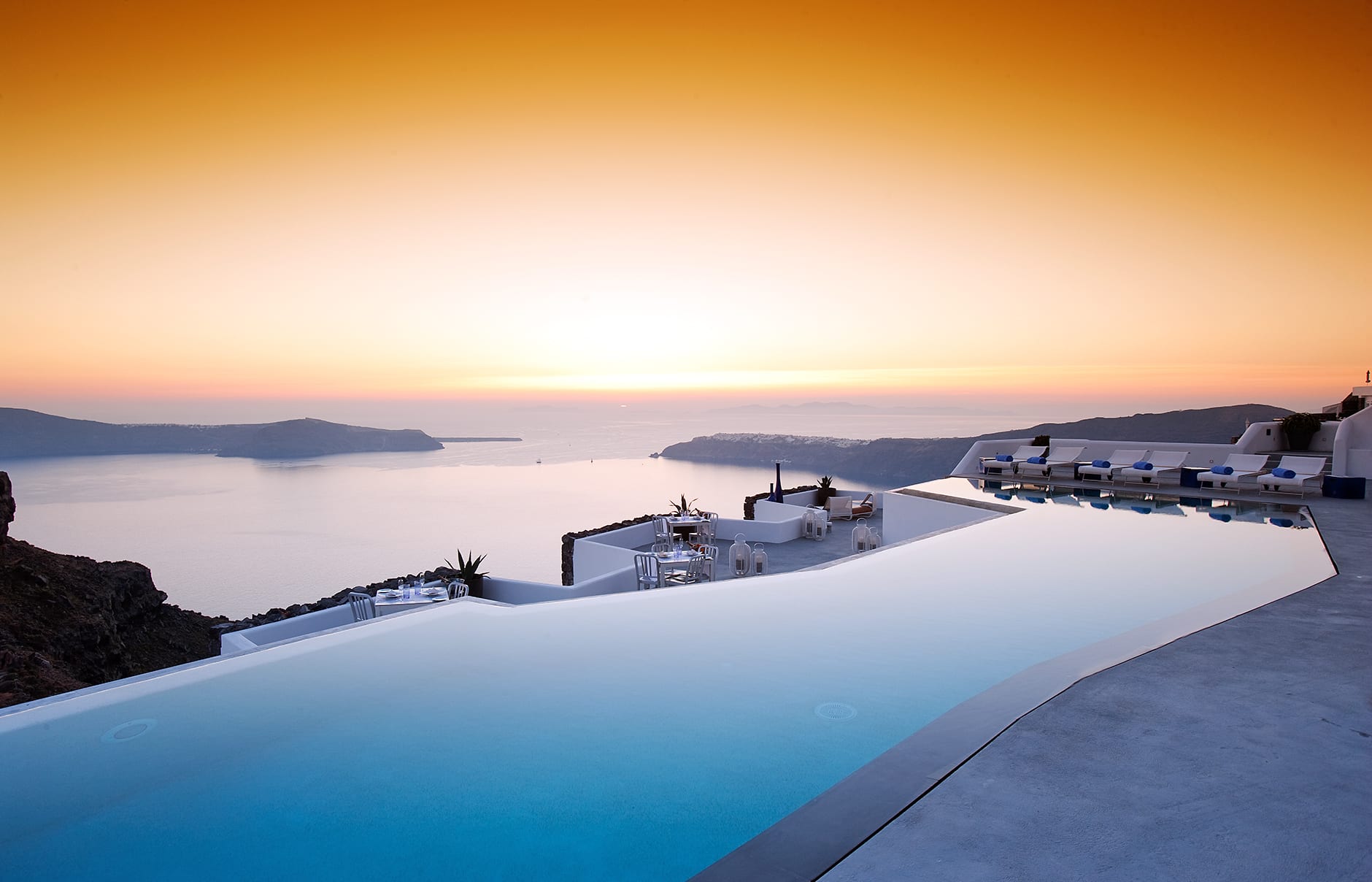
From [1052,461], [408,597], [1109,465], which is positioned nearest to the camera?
[408,597]

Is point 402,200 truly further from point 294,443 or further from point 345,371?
point 294,443

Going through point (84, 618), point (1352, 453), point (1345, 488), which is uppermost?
point (1352, 453)

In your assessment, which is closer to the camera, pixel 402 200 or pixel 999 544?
pixel 999 544

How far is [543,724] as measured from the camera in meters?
3.68

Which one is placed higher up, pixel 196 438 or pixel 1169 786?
pixel 1169 786

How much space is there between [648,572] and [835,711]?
6.69m

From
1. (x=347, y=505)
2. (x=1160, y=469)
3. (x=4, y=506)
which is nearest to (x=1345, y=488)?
(x=1160, y=469)

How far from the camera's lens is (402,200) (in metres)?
14.7

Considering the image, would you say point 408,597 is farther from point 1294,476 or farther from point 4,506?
point 4,506

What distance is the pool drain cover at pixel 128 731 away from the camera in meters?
3.67

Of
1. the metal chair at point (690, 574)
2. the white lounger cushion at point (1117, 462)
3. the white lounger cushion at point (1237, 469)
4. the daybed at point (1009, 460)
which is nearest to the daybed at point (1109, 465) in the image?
the white lounger cushion at point (1117, 462)

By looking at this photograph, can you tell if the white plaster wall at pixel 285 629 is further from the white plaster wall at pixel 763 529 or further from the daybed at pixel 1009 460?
the daybed at pixel 1009 460

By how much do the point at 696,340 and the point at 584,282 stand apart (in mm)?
8840

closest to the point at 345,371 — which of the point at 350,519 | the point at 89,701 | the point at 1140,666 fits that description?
the point at 89,701
